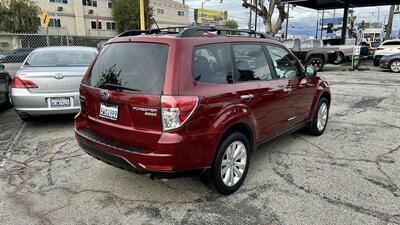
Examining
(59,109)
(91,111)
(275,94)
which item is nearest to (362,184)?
(275,94)

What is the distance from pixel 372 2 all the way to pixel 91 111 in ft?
87.8

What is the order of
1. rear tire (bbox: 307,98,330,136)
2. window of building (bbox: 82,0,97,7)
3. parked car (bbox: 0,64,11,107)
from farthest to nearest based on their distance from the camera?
window of building (bbox: 82,0,97,7) < parked car (bbox: 0,64,11,107) < rear tire (bbox: 307,98,330,136)

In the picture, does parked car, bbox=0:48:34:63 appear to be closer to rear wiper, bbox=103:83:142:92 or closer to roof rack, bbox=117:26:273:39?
roof rack, bbox=117:26:273:39

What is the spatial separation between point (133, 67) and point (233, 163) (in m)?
1.49

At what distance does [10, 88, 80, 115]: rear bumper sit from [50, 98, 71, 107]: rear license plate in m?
0.05

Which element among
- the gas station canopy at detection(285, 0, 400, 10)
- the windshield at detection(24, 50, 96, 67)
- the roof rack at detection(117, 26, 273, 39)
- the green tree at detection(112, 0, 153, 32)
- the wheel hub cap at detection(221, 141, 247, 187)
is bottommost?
the wheel hub cap at detection(221, 141, 247, 187)

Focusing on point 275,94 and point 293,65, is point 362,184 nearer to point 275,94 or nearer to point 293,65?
point 275,94

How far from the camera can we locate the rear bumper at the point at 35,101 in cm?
561

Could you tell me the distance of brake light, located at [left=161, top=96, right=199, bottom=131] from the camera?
2879 mm

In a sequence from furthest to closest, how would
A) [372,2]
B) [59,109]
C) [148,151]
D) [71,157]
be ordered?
1. [372,2]
2. [59,109]
3. [71,157]
4. [148,151]

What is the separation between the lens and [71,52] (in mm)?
6766

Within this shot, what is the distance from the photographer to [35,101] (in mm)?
5621

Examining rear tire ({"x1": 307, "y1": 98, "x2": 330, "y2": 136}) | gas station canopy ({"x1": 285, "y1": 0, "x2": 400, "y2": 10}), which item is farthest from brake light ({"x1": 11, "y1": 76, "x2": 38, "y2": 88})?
gas station canopy ({"x1": 285, "y1": 0, "x2": 400, "y2": 10})

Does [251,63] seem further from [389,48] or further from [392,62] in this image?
[389,48]
